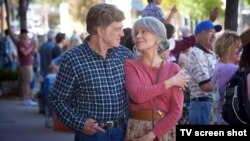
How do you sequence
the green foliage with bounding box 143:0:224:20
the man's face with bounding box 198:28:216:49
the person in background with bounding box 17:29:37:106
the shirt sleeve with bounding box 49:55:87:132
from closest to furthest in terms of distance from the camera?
the shirt sleeve with bounding box 49:55:87:132 < the man's face with bounding box 198:28:216:49 < the green foliage with bounding box 143:0:224:20 < the person in background with bounding box 17:29:37:106

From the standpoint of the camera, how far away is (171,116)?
491 centimetres

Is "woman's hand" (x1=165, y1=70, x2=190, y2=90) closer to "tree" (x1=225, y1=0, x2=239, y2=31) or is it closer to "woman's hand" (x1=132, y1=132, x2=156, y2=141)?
"woman's hand" (x1=132, y1=132, x2=156, y2=141)

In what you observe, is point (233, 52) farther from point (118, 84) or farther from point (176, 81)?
point (176, 81)

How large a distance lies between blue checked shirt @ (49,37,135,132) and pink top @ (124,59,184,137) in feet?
0.47

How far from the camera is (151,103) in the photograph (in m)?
4.95

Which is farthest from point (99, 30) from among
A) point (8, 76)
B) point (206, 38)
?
point (8, 76)

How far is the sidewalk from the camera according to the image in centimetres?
1253

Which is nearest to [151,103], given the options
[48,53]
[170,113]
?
[170,113]

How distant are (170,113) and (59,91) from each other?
2.79ft

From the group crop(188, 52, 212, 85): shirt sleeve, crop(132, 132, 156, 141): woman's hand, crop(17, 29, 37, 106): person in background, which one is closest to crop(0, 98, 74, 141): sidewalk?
crop(17, 29, 37, 106): person in background

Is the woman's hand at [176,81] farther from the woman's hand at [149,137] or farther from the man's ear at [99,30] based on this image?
the man's ear at [99,30]

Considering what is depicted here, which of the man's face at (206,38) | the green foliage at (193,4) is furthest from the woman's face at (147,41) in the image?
the green foliage at (193,4)

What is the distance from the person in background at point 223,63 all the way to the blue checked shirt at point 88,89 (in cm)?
162

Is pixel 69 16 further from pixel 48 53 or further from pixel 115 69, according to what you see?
pixel 115 69
